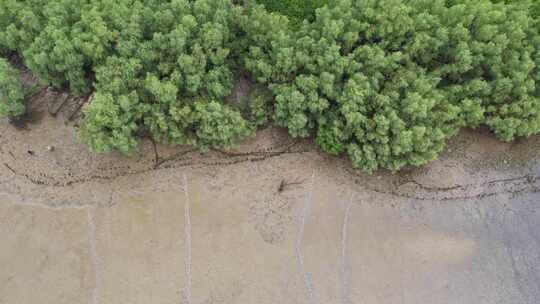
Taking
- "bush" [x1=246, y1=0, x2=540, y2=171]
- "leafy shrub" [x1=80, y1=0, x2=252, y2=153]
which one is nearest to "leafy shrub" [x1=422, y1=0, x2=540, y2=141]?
"bush" [x1=246, y1=0, x2=540, y2=171]

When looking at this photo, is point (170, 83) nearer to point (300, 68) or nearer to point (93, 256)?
point (300, 68)

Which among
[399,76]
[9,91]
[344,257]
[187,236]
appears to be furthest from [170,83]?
[344,257]

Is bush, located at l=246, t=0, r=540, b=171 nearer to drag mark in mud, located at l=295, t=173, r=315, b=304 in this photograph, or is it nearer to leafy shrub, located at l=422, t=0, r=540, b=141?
leafy shrub, located at l=422, t=0, r=540, b=141

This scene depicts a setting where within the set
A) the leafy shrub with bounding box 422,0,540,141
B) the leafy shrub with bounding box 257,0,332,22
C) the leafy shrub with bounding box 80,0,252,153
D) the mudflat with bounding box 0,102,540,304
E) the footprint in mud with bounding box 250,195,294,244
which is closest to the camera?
the leafy shrub with bounding box 80,0,252,153

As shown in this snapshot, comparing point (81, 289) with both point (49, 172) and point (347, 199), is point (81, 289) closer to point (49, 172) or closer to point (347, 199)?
point (49, 172)

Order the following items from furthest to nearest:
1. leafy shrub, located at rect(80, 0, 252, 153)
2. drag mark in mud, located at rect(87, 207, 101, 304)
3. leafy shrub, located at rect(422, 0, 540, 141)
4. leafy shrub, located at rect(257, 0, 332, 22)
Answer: leafy shrub, located at rect(257, 0, 332, 22)
leafy shrub, located at rect(422, 0, 540, 141)
drag mark in mud, located at rect(87, 207, 101, 304)
leafy shrub, located at rect(80, 0, 252, 153)

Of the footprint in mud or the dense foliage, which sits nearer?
the dense foliage

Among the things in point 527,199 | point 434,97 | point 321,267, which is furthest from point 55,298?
point 527,199
